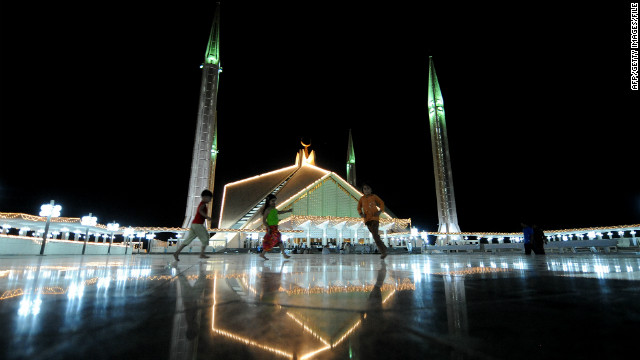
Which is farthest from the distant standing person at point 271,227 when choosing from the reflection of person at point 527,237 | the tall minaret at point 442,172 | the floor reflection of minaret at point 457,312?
the tall minaret at point 442,172

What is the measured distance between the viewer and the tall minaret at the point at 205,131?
30.7 metres

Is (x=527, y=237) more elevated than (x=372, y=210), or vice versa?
(x=372, y=210)

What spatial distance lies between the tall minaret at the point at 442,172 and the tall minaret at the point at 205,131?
30.4 m

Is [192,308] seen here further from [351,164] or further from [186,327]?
[351,164]

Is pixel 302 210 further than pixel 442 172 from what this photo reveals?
No

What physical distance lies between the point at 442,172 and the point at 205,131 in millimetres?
31646

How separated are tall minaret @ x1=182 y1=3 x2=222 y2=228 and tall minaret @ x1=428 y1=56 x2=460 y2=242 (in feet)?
99.8

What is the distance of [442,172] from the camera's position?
43812 mm

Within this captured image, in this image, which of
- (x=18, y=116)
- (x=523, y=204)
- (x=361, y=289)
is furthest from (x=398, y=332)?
(x=523, y=204)

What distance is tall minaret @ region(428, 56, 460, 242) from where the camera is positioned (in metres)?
43.3

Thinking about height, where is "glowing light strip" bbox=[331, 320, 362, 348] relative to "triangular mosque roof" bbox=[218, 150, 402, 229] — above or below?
below

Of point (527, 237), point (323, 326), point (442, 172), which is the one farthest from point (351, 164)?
point (323, 326)

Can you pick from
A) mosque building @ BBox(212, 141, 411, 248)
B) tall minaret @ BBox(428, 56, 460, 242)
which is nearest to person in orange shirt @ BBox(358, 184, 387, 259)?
mosque building @ BBox(212, 141, 411, 248)

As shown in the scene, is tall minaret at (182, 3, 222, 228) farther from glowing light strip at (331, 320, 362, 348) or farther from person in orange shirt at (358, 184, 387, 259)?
glowing light strip at (331, 320, 362, 348)
